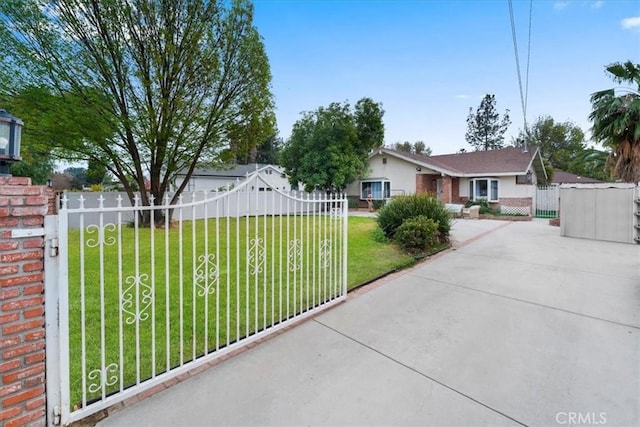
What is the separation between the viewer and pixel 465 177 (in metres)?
20.8

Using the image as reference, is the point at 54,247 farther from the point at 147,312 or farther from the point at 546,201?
the point at 546,201

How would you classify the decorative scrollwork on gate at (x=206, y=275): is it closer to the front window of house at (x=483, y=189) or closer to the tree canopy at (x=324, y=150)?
the tree canopy at (x=324, y=150)

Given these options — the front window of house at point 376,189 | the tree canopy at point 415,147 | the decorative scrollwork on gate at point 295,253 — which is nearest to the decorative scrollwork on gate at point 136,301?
the decorative scrollwork on gate at point 295,253

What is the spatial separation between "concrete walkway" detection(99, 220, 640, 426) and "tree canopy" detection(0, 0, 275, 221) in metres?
8.90

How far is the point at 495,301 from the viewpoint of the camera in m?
4.46

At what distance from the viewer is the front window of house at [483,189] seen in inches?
774

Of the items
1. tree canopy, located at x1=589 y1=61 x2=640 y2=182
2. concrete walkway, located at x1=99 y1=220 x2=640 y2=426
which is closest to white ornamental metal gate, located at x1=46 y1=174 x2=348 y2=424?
concrete walkway, located at x1=99 y1=220 x2=640 y2=426

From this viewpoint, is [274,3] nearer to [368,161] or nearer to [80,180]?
[368,161]

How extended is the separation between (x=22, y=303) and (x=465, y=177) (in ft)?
73.4

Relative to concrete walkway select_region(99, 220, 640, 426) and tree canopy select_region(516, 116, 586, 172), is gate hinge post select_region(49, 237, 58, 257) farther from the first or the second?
tree canopy select_region(516, 116, 586, 172)

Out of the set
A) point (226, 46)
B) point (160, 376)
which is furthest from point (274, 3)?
point (160, 376)

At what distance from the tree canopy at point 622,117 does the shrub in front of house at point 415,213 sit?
8368 mm

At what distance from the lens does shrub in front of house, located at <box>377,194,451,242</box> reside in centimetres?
888

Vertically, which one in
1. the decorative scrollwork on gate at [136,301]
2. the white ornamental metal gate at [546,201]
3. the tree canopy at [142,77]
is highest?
the tree canopy at [142,77]
